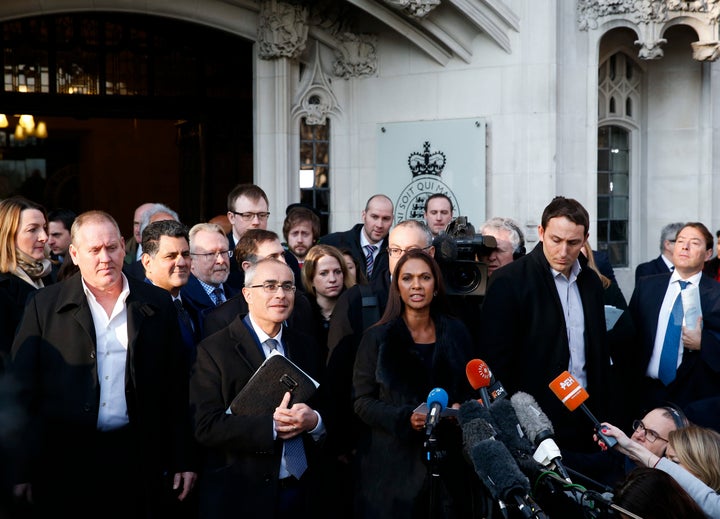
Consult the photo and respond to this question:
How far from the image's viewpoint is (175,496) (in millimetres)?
5090

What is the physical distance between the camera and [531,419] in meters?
3.93

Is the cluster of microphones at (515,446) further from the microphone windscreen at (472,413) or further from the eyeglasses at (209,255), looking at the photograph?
the eyeglasses at (209,255)

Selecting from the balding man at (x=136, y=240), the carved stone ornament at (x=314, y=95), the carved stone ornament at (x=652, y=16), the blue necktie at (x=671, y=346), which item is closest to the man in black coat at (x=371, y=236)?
the balding man at (x=136, y=240)

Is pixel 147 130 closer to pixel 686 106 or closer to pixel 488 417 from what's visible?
pixel 686 106

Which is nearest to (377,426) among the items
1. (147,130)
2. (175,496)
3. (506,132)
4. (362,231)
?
(175,496)

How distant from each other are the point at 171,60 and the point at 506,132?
3696mm

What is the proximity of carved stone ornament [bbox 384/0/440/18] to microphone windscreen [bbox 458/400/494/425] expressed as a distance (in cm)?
645

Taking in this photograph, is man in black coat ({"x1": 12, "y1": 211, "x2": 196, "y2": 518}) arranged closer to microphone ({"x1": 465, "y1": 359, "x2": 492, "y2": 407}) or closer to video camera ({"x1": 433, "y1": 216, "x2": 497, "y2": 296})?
microphone ({"x1": 465, "y1": 359, "x2": 492, "y2": 407})

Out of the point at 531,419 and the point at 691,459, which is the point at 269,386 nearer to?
the point at 531,419

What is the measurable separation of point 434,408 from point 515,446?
398 millimetres

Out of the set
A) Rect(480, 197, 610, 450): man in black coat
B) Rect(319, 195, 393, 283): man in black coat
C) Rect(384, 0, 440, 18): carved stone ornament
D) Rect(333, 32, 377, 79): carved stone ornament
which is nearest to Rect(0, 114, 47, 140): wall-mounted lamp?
Rect(333, 32, 377, 79): carved stone ornament

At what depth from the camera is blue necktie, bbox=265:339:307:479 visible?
4715 mm

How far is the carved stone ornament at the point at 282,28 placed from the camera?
1014 cm

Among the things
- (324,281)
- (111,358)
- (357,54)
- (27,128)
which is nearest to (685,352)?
(324,281)
